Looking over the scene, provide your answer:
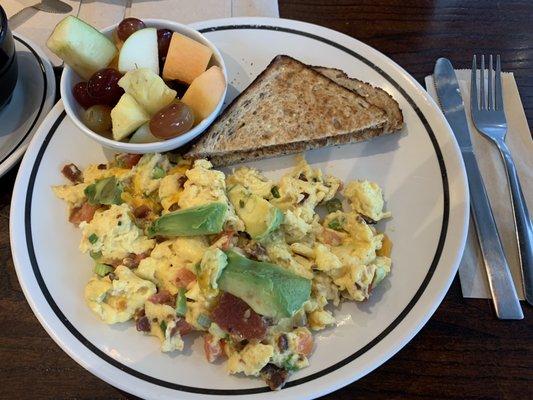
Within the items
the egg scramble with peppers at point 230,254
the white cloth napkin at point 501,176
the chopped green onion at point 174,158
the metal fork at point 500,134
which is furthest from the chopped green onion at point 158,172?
the metal fork at point 500,134

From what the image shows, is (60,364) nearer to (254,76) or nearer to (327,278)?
(327,278)

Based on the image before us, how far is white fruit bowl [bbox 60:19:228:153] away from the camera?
5.57 ft

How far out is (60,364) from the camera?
1601mm

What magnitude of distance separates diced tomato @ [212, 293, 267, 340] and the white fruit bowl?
1.99ft

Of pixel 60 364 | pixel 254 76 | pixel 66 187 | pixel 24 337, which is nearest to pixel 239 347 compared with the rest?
pixel 60 364

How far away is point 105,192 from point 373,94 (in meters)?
1.12

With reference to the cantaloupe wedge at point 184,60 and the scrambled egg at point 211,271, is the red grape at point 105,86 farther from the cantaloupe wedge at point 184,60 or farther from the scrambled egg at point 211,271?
the scrambled egg at point 211,271

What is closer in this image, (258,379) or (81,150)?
(258,379)

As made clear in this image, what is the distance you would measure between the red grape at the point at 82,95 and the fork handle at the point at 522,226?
159cm

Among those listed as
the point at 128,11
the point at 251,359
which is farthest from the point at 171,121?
the point at 128,11

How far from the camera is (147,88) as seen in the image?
65.7 inches

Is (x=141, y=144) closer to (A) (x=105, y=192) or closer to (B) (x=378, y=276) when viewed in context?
(A) (x=105, y=192)

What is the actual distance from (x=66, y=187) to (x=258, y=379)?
0.98m

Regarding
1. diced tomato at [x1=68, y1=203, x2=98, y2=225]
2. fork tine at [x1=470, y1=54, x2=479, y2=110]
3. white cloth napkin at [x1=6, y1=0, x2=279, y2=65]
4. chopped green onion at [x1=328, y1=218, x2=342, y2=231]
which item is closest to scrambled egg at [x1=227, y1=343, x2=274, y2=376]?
chopped green onion at [x1=328, y1=218, x2=342, y2=231]
